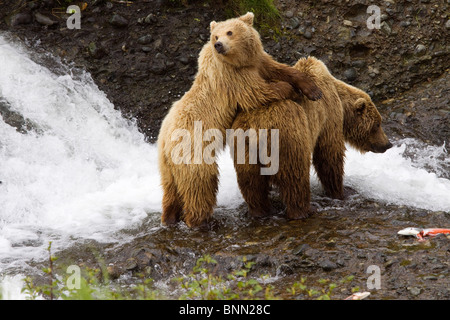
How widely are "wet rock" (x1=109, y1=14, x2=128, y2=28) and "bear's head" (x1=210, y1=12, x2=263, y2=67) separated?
12.9 feet

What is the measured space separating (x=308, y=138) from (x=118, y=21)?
470 centimetres

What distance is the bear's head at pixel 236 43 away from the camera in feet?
21.2

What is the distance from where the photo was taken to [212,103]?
6.79 meters

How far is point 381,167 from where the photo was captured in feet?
30.4

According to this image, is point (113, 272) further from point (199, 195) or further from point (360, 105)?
point (360, 105)

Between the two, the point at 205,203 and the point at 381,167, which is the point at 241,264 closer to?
the point at 205,203

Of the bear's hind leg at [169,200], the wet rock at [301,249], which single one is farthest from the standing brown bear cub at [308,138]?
the wet rock at [301,249]

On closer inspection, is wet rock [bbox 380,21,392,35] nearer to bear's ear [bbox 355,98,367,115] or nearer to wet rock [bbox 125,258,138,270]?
bear's ear [bbox 355,98,367,115]

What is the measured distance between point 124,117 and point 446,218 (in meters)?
5.31

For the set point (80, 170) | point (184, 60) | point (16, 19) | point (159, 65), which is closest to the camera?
point (80, 170)

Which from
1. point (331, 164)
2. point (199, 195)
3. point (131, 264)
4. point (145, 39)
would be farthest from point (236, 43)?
point (145, 39)

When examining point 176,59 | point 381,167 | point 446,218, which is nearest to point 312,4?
point 176,59

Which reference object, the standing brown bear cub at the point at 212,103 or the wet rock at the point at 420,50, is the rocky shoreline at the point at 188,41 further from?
the standing brown bear cub at the point at 212,103
